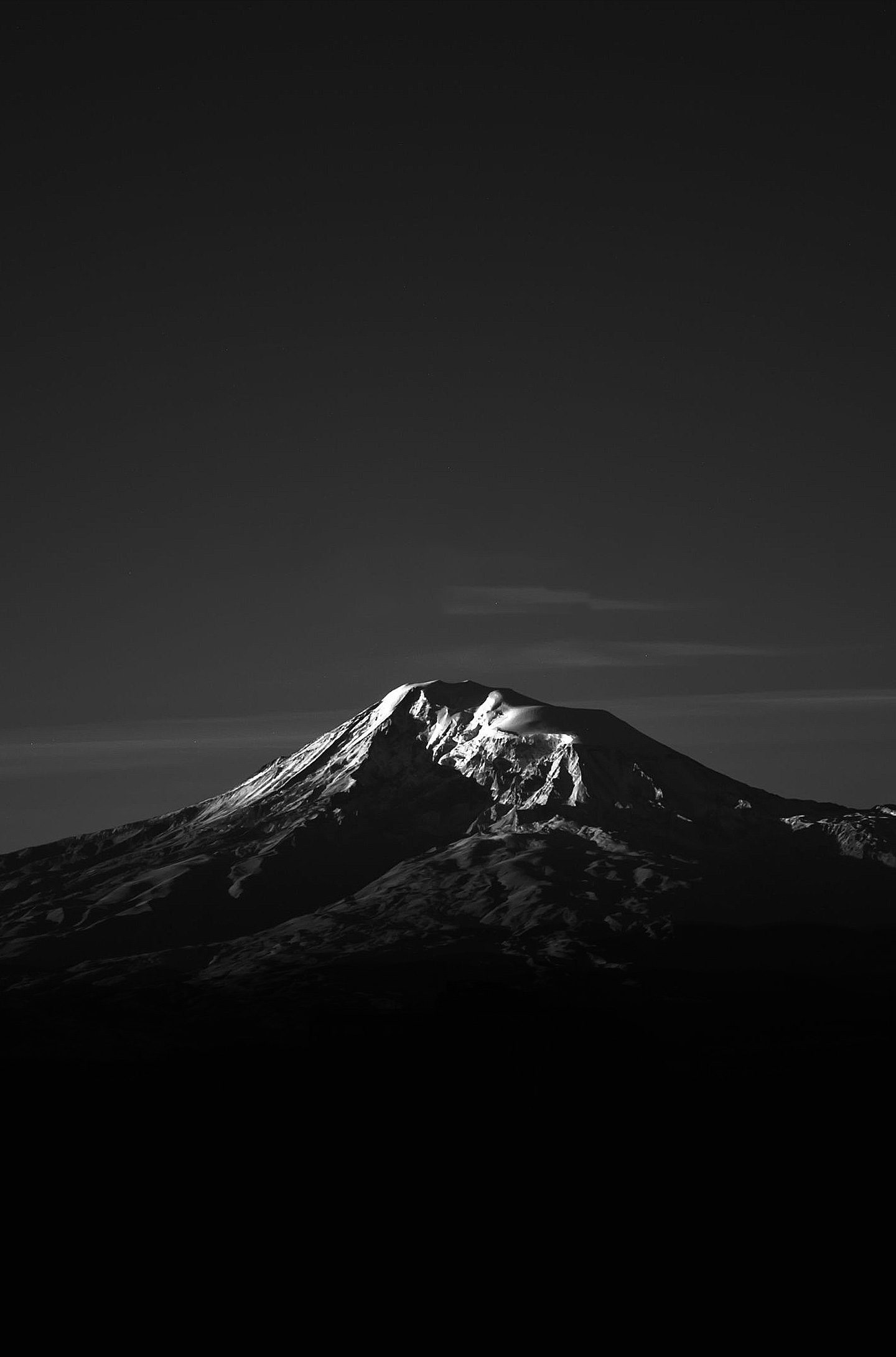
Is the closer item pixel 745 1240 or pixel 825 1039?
pixel 745 1240

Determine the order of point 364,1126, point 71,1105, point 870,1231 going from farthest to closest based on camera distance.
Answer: point 71,1105 → point 364,1126 → point 870,1231

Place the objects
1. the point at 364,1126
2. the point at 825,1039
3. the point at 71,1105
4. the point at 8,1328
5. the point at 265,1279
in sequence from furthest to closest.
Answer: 1. the point at 825,1039
2. the point at 71,1105
3. the point at 364,1126
4. the point at 265,1279
5. the point at 8,1328

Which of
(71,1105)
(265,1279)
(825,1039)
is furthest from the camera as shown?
(825,1039)

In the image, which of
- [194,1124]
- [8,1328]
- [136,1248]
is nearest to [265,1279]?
[136,1248]

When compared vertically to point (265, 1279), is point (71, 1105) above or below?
above

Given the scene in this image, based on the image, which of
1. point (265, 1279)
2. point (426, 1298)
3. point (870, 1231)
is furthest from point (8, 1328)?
point (870, 1231)

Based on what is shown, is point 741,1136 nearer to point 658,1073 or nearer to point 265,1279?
point 658,1073

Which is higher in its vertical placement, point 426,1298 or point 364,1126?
point 364,1126

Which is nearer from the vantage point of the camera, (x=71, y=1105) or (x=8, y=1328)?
(x=8, y=1328)

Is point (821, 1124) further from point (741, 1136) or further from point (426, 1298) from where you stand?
point (426, 1298)
